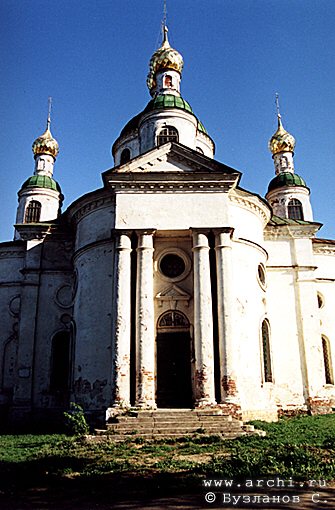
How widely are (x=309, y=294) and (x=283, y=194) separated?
41.0 feet

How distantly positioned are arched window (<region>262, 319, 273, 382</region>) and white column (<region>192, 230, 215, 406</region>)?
466 cm

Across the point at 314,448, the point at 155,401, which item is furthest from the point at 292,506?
the point at 155,401

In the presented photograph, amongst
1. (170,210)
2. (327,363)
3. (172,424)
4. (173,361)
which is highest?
(170,210)

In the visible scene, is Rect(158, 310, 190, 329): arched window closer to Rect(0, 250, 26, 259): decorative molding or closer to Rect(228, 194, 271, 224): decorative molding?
Rect(228, 194, 271, 224): decorative molding

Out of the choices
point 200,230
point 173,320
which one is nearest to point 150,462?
point 173,320

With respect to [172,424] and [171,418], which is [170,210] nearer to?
[171,418]

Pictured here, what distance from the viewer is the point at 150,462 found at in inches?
429

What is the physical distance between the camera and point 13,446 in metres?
14.4

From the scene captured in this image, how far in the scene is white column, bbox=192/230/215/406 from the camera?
1673 centimetres

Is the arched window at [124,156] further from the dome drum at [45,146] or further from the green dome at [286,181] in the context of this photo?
the green dome at [286,181]

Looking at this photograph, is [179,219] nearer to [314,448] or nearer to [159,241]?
[159,241]

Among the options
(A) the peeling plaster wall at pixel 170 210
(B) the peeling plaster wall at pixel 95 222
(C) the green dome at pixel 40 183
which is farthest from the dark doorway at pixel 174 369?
(C) the green dome at pixel 40 183

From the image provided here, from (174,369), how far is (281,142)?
2302 centimetres

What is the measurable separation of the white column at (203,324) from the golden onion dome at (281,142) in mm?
19896
